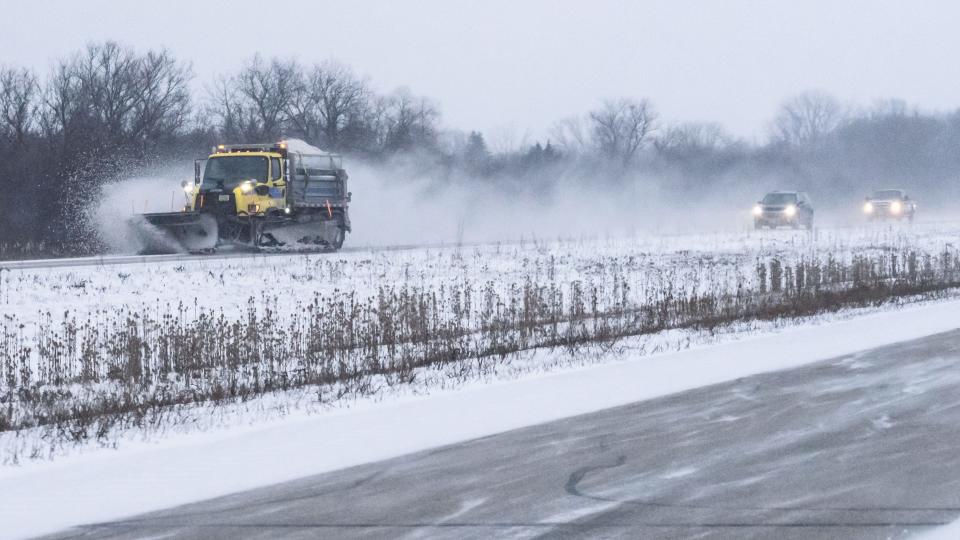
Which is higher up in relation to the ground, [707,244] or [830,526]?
[707,244]

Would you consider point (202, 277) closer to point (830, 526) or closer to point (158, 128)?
point (830, 526)

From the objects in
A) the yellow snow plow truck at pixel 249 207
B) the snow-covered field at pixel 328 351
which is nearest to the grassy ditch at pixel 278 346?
the snow-covered field at pixel 328 351

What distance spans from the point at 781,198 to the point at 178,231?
26.9 meters

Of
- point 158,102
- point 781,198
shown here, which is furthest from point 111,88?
point 781,198

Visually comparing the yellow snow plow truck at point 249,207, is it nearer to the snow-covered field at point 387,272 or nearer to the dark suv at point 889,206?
the snow-covered field at point 387,272

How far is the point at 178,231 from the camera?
27.5 metres

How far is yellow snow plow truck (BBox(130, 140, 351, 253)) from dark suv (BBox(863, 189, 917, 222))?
34424mm

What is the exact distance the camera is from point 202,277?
827 inches

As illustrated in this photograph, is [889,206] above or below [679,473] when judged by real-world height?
above

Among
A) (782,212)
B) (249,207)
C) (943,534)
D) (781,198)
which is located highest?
(781,198)

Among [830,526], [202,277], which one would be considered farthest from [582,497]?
[202,277]

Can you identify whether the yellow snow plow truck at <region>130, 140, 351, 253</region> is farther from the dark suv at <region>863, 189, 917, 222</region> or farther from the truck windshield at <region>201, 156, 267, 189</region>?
the dark suv at <region>863, 189, 917, 222</region>

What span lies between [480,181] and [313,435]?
5205 centimetres

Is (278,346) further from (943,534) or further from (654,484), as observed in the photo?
(943,534)
